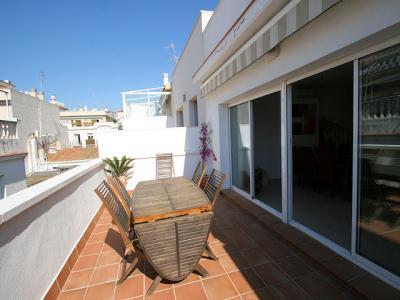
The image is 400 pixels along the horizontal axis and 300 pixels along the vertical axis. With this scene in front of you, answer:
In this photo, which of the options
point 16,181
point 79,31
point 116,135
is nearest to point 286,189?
point 116,135

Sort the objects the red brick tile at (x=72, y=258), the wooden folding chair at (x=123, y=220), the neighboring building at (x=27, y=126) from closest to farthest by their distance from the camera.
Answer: the wooden folding chair at (x=123, y=220) < the red brick tile at (x=72, y=258) < the neighboring building at (x=27, y=126)

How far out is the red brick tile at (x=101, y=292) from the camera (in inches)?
110

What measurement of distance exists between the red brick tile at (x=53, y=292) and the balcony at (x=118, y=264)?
0.4 inches

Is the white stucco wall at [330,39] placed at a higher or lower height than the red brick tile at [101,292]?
higher

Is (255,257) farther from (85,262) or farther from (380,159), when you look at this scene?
(85,262)

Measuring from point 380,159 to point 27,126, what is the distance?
97.6 ft

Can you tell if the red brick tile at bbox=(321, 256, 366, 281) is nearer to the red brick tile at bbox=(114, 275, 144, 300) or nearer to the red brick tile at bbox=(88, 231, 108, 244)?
the red brick tile at bbox=(114, 275, 144, 300)

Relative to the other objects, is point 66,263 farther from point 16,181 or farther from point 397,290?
point 16,181

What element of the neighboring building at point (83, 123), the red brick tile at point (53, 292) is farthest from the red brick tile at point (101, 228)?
the neighboring building at point (83, 123)

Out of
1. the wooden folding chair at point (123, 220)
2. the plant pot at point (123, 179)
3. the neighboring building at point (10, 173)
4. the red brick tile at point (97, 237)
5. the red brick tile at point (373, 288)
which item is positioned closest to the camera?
the red brick tile at point (373, 288)

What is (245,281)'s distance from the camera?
9.64ft

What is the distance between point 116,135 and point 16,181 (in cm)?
842

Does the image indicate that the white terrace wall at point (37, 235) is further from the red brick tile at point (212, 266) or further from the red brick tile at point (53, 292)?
the red brick tile at point (212, 266)

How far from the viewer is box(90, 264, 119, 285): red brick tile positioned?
314 cm
